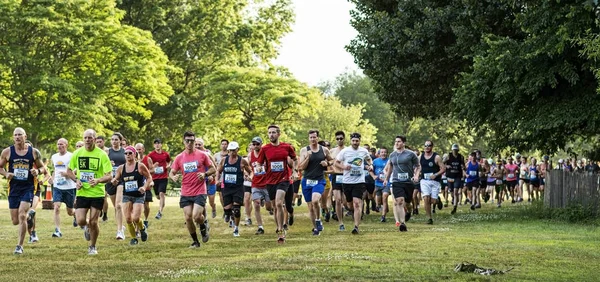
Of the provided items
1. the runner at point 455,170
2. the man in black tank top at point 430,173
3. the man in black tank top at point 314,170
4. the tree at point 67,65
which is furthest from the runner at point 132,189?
the tree at point 67,65

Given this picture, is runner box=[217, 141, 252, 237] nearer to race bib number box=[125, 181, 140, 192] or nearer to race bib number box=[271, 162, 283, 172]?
race bib number box=[271, 162, 283, 172]

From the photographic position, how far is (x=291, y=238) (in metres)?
18.5

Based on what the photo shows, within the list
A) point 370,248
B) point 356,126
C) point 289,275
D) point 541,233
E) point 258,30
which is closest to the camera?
point 289,275

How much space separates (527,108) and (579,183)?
8.88 feet

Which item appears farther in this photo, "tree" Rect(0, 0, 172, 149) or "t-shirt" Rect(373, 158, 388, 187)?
"tree" Rect(0, 0, 172, 149)

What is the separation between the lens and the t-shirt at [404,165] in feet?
68.6

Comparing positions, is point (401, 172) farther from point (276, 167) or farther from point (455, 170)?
point (455, 170)

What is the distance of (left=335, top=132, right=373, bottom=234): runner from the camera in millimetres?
19469

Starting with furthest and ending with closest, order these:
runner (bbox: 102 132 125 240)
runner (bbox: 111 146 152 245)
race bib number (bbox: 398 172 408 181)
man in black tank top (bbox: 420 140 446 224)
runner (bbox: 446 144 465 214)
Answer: runner (bbox: 446 144 465 214) → man in black tank top (bbox: 420 140 446 224) → race bib number (bbox: 398 172 408 181) → runner (bbox: 102 132 125 240) → runner (bbox: 111 146 152 245)

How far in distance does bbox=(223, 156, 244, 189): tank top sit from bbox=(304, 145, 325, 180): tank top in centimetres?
215

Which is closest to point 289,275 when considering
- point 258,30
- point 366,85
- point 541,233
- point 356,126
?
point 541,233

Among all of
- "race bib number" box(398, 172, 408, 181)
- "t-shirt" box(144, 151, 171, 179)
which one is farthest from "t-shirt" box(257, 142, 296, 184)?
"t-shirt" box(144, 151, 171, 179)

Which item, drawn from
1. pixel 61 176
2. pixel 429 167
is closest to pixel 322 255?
pixel 61 176

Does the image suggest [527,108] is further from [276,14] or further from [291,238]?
[276,14]
